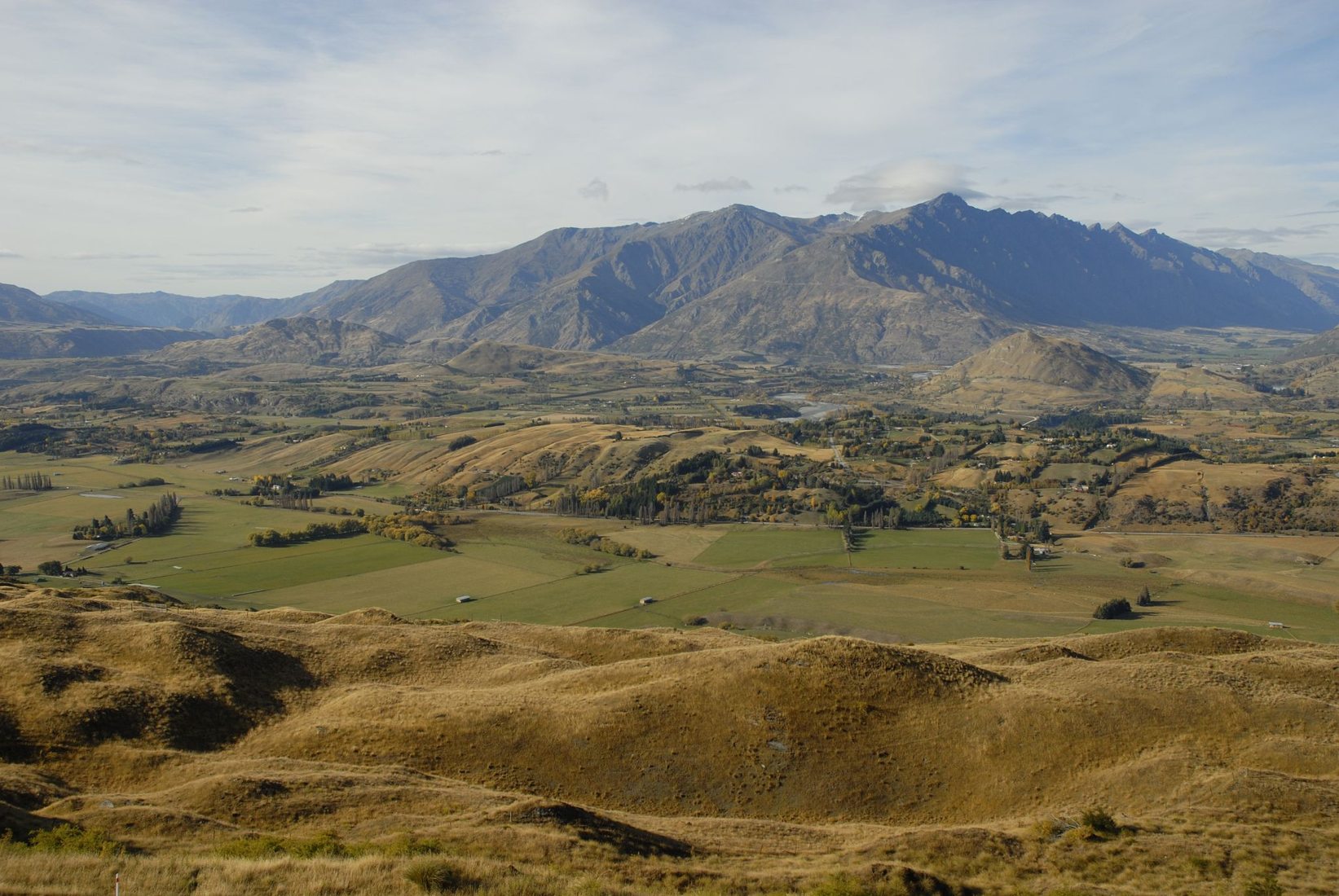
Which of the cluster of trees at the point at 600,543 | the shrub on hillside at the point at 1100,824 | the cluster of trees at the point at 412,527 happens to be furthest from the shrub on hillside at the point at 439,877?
the cluster of trees at the point at 412,527

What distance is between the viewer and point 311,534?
517 feet

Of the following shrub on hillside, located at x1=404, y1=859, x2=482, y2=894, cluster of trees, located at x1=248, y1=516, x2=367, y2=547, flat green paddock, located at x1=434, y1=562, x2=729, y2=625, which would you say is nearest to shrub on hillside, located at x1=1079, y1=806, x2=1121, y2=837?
shrub on hillside, located at x1=404, y1=859, x2=482, y2=894

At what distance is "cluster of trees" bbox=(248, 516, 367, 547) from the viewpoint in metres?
152

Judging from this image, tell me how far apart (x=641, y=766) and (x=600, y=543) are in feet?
364

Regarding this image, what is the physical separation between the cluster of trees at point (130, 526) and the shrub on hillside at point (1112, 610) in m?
161

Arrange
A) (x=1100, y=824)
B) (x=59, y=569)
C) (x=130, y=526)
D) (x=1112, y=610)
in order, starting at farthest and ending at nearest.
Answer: (x=130, y=526)
(x=59, y=569)
(x=1112, y=610)
(x=1100, y=824)

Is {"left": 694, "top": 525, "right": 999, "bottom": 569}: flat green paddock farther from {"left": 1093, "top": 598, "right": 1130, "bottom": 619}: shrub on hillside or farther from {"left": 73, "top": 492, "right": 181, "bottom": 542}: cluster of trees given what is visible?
{"left": 73, "top": 492, "right": 181, "bottom": 542}: cluster of trees

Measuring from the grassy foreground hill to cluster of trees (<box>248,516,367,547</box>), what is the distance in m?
90.7

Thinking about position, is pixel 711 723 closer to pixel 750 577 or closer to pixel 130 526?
pixel 750 577

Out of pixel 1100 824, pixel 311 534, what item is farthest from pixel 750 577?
pixel 1100 824

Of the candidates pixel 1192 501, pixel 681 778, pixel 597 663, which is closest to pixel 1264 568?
pixel 1192 501

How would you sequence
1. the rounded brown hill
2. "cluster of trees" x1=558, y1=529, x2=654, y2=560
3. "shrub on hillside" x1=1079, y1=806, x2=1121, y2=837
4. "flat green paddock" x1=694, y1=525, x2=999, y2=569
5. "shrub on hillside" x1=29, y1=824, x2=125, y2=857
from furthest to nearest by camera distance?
"cluster of trees" x1=558, y1=529, x2=654, y2=560, "flat green paddock" x1=694, y1=525, x2=999, y2=569, the rounded brown hill, "shrub on hillside" x1=1079, y1=806, x2=1121, y2=837, "shrub on hillside" x1=29, y1=824, x2=125, y2=857

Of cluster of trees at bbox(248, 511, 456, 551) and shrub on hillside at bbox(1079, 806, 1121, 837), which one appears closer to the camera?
shrub on hillside at bbox(1079, 806, 1121, 837)

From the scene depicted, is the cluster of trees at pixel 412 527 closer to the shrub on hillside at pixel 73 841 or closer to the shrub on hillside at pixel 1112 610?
the shrub on hillside at pixel 1112 610
